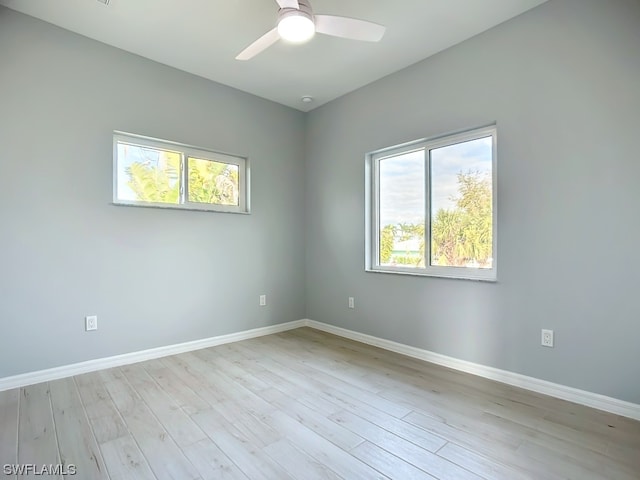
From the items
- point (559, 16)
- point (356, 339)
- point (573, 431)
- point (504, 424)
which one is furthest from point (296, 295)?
point (559, 16)

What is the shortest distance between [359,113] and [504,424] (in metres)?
3.07

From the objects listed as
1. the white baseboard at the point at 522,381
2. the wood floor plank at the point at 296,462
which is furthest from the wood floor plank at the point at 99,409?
the white baseboard at the point at 522,381

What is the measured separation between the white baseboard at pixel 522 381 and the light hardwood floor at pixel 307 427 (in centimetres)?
6

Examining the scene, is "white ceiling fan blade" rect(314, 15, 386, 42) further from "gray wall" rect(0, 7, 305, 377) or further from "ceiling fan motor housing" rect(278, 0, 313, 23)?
"gray wall" rect(0, 7, 305, 377)

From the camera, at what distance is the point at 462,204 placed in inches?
111

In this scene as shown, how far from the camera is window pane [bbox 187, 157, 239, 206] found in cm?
335

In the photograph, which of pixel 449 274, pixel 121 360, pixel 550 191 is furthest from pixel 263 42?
pixel 121 360

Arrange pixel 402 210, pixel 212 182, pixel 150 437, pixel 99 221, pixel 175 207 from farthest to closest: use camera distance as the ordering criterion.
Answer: pixel 212 182 < pixel 402 210 < pixel 175 207 < pixel 99 221 < pixel 150 437

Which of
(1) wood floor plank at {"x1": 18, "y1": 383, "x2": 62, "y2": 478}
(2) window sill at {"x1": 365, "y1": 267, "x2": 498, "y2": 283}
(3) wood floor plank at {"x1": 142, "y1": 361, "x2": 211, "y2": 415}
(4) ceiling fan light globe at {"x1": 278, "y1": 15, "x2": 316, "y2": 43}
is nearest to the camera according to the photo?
(1) wood floor plank at {"x1": 18, "y1": 383, "x2": 62, "y2": 478}

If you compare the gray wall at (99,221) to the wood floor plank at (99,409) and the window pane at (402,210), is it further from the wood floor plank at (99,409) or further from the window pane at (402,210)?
the window pane at (402,210)

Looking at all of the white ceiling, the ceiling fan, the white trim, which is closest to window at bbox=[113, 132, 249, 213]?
the white ceiling

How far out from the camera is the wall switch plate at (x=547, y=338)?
2.27 meters

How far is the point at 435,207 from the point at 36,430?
128 inches

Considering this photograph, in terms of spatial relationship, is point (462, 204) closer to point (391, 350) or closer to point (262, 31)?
point (391, 350)
